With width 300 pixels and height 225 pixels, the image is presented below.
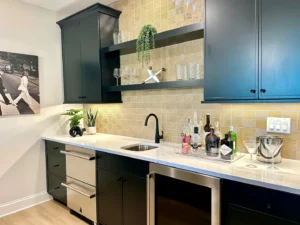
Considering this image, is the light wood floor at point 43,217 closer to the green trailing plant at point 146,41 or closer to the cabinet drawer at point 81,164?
the cabinet drawer at point 81,164

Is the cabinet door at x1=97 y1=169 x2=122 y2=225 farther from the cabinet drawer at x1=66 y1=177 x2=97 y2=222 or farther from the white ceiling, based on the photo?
the white ceiling

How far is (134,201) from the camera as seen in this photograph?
6.56 ft

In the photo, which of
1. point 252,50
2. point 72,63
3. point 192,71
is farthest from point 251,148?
point 72,63

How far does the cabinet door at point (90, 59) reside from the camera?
2.78 m

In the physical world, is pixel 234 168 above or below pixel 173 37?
below

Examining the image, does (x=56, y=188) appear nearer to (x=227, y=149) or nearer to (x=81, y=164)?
(x=81, y=164)

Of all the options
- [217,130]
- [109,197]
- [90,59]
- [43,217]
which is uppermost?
[90,59]

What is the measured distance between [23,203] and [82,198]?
1030 millimetres

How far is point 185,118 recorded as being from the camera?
7.82 ft

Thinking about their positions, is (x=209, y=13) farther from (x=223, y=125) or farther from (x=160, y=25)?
(x=223, y=125)

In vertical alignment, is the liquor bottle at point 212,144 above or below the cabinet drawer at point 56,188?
above

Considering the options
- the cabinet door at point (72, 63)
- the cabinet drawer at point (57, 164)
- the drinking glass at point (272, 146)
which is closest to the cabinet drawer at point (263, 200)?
the drinking glass at point (272, 146)

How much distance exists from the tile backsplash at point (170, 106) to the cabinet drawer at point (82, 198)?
83 cm

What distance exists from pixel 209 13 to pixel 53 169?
8.89ft
